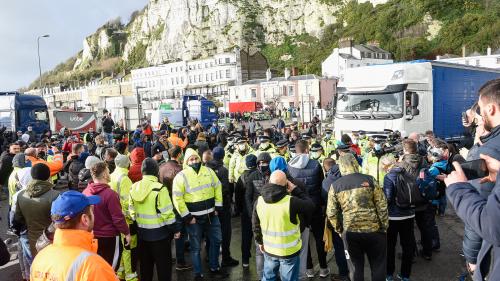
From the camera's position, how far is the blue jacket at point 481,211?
2.07 meters

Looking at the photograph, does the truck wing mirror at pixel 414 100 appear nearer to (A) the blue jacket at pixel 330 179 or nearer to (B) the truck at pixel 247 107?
(A) the blue jacket at pixel 330 179

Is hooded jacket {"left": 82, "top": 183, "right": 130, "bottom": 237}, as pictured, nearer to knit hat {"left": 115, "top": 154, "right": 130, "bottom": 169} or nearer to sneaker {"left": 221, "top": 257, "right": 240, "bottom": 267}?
knit hat {"left": 115, "top": 154, "right": 130, "bottom": 169}

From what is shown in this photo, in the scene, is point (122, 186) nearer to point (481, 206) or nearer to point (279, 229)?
point (279, 229)

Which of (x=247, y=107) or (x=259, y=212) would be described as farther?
(x=247, y=107)

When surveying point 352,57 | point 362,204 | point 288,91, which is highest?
point 352,57

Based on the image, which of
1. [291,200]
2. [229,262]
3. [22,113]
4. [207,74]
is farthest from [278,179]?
[207,74]

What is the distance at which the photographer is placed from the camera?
207cm

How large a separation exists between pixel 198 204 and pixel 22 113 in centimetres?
2081

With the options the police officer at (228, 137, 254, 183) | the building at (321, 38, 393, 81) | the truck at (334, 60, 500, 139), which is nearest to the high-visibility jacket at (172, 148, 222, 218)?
the police officer at (228, 137, 254, 183)

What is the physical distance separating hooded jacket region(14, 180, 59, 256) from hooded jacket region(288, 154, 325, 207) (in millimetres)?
3530

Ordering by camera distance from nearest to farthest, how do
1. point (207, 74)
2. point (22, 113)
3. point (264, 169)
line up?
1. point (264, 169)
2. point (22, 113)
3. point (207, 74)

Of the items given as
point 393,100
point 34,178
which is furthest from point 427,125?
point 34,178

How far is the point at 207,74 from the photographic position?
88125mm

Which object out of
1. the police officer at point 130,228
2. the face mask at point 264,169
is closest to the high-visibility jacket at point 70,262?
the police officer at point 130,228
